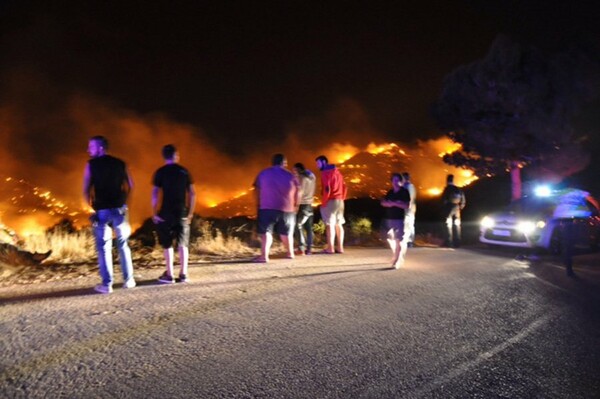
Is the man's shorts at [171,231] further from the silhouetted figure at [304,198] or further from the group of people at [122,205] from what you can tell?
the silhouetted figure at [304,198]

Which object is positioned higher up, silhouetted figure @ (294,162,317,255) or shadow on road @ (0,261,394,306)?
silhouetted figure @ (294,162,317,255)

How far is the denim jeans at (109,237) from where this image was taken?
477 cm

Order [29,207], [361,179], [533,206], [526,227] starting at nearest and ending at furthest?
1. [526,227]
2. [533,206]
3. [29,207]
4. [361,179]

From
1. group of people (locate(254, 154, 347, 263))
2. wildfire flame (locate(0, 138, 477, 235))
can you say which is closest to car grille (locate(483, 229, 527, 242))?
group of people (locate(254, 154, 347, 263))

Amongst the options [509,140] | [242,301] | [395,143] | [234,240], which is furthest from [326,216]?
[395,143]

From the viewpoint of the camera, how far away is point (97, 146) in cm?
484

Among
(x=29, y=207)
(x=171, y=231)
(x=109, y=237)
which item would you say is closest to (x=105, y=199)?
(x=109, y=237)

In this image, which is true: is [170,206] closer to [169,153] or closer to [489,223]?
[169,153]

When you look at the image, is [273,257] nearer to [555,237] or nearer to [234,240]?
[234,240]

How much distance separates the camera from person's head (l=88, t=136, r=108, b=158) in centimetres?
484

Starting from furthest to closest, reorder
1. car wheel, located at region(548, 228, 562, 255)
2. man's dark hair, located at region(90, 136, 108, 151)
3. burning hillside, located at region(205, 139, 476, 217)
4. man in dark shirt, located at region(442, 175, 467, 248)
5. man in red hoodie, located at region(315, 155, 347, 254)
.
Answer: burning hillside, located at region(205, 139, 476, 217) < man in dark shirt, located at region(442, 175, 467, 248) < car wheel, located at region(548, 228, 562, 255) < man in red hoodie, located at region(315, 155, 347, 254) < man's dark hair, located at region(90, 136, 108, 151)

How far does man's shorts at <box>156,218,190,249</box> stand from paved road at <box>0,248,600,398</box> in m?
0.58

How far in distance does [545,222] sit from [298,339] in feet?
28.1

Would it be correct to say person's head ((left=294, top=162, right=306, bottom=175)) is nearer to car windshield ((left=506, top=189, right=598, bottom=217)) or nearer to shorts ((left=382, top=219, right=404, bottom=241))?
shorts ((left=382, top=219, right=404, bottom=241))
